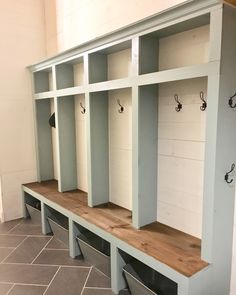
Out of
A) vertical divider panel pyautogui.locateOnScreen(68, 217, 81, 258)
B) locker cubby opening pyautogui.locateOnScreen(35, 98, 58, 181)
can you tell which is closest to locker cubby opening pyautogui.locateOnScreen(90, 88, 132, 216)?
vertical divider panel pyautogui.locateOnScreen(68, 217, 81, 258)

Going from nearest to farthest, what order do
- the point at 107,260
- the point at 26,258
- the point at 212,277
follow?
1. the point at 212,277
2. the point at 107,260
3. the point at 26,258

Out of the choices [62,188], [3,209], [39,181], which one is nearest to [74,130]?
[62,188]

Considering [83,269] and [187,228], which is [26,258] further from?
[187,228]

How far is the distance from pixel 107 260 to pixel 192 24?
6.17 feet

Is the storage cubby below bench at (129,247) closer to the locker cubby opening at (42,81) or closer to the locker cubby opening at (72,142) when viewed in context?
the locker cubby opening at (72,142)

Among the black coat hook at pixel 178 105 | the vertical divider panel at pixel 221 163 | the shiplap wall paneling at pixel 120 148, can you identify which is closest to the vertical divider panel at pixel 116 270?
the shiplap wall paneling at pixel 120 148

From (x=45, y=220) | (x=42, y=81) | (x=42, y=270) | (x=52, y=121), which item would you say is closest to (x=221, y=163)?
(x=42, y=270)

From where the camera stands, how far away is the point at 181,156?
1998mm

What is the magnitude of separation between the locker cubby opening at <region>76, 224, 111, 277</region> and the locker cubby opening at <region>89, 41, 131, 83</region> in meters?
1.47

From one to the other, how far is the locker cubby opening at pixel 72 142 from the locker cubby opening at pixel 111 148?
0.46 meters

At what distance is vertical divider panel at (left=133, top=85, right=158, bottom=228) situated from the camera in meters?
2.00

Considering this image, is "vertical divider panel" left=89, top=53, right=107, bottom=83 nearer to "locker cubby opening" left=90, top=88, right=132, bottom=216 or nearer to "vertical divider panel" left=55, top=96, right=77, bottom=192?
"locker cubby opening" left=90, top=88, right=132, bottom=216

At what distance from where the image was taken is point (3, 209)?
3393 mm

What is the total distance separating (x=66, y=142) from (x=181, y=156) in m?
1.55
